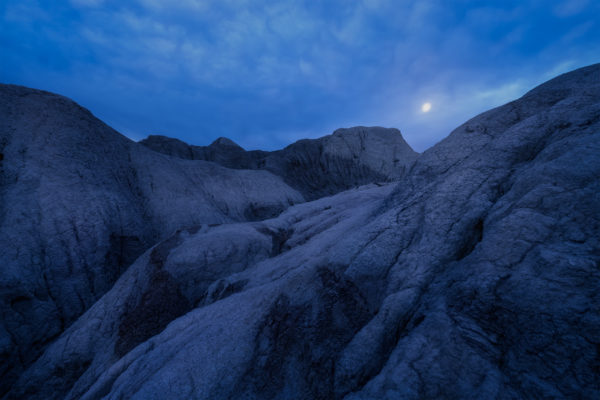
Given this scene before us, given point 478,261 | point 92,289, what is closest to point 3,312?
point 92,289

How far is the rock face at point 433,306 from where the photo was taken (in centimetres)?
251

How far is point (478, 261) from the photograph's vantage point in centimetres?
330

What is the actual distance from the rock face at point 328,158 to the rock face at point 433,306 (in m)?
25.4

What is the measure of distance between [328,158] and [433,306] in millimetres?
31358

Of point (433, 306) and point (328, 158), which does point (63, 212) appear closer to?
point (433, 306)

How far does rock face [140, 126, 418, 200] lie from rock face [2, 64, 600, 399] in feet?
83.3

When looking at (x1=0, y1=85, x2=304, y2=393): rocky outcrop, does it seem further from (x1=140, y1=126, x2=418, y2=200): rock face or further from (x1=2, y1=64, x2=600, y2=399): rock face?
(x1=140, y1=126, x2=418, y2=200): rock face

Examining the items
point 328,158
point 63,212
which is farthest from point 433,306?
Answer: point 328,158

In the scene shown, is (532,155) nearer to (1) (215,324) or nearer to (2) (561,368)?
(2) (561,368)

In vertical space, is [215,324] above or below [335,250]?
below

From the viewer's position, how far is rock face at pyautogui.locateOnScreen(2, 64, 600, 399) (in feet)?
8.24

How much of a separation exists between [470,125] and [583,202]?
4.27 m

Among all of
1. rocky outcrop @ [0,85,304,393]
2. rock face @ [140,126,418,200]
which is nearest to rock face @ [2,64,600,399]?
rocky outcrop @ [0,85,304,393]

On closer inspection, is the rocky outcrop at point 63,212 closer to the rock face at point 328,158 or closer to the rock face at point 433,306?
the rock face at point 433,306
